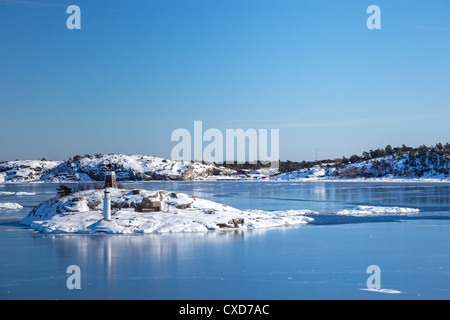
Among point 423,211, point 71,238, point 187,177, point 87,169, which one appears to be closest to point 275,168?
point 187,177

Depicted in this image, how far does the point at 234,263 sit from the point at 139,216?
6389 mm

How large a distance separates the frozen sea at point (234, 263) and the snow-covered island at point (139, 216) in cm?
70

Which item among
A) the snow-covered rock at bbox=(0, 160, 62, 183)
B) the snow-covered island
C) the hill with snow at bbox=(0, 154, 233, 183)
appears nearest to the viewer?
the snow-covered island

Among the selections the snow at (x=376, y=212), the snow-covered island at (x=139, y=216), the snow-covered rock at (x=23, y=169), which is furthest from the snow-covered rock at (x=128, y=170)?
the snow at (x=376, y=212)

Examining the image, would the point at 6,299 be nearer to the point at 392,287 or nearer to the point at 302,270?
the point at 302,270

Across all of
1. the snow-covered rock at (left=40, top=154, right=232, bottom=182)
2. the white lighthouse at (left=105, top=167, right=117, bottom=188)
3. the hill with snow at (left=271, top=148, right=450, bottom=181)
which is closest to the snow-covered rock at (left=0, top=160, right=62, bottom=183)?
the snow-covered rock at (left=40, top=154, right=232, bottom=182)

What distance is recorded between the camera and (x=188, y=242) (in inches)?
428

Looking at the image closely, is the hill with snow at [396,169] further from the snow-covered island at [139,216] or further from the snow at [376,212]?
the snow-covered island at [139,216]

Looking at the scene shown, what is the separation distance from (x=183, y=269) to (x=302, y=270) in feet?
6.36

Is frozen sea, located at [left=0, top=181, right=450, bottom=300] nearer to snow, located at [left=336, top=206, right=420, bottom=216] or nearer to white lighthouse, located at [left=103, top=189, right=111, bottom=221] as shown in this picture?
white lighthouse, located at [left=103, top=189, right=111, bottom=221]

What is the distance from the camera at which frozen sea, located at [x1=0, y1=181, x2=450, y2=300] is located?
6289mm

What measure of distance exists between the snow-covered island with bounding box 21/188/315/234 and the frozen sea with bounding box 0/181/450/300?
703 mm

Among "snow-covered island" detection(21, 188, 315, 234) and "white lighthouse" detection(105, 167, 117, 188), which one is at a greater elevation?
"white lighthouse" detection(105, 167, 117, 188)
